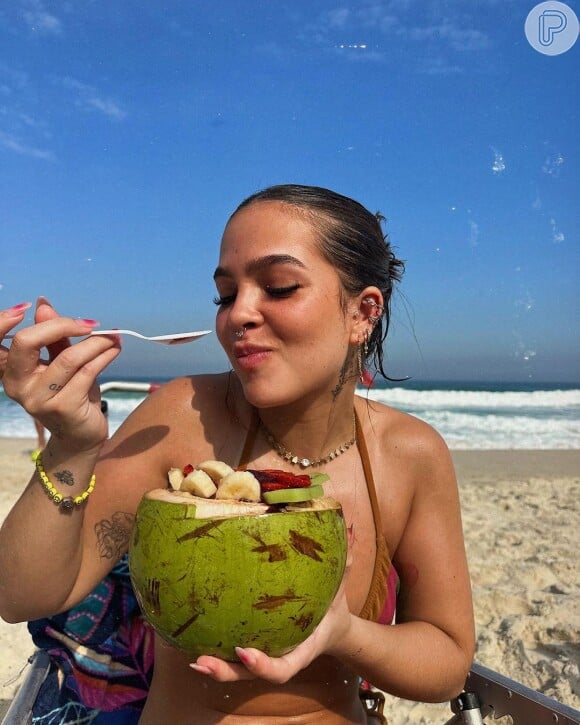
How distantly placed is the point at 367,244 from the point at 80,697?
5.77ft

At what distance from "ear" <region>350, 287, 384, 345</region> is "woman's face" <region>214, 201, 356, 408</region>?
0.38ft

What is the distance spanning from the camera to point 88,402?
1.31 metres

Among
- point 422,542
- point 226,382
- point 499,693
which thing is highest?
point 226,382

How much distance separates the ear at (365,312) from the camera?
5.98 feet

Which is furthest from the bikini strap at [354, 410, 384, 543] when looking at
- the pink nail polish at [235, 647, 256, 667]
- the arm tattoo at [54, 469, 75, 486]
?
the arm tattoo at [54, 469, 75, 486]

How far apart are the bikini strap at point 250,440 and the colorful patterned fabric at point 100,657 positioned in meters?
0.72

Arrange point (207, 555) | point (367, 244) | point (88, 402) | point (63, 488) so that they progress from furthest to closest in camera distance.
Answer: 1. point (367, 244)
2. point (63, 488)
3. point (88, 402)
4. point (207, 555)

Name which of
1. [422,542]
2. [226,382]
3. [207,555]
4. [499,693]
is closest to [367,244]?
[226,382]

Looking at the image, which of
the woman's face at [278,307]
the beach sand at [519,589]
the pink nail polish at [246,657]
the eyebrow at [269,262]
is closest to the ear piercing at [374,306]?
the woman's face at [278,307]

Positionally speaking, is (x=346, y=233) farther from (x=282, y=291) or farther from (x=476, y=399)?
(x=476, y=399)

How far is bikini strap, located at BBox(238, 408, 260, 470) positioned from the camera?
6.16 ft

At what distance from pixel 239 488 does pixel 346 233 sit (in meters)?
0.83

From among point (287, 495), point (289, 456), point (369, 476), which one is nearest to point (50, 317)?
point (287, 495)

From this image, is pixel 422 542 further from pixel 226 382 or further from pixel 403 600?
pixel 226 382
